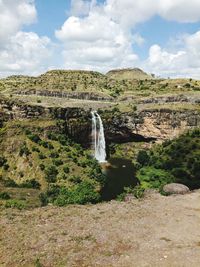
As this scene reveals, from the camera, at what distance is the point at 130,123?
95.4m

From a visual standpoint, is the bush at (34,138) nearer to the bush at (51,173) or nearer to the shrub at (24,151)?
the shrub at (24,151)

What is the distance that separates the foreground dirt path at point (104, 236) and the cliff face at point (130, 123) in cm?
4243

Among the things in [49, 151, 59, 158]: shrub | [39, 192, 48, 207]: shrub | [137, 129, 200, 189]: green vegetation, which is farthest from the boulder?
[49, 151, 59, 158]: shrub

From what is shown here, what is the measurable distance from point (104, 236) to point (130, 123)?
60251 mm

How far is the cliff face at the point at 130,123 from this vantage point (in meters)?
88.1

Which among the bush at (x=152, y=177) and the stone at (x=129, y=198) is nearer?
the stone at (x=129, y=198)

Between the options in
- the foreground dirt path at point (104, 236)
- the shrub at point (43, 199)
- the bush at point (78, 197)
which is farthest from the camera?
the shrub at point (43, 199)

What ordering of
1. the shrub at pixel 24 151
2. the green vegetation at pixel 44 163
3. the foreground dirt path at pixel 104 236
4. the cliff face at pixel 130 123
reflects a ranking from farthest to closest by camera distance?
the cliff face at pixel 130 123, the shrub at pixel 24 151, the green vegetation at pixel 44 163, the foreground dirt path at pixel 104 236

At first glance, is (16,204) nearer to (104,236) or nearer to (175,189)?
(104,236)

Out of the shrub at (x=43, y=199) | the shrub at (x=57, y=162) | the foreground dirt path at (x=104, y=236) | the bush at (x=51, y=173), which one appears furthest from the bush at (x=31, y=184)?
the foreground dirt path at (x=104, y=236)

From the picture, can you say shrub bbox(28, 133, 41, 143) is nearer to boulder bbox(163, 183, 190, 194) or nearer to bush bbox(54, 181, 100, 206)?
bush bbox(54, 181, 100, 206)

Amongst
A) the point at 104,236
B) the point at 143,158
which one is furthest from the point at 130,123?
the point at 104,236

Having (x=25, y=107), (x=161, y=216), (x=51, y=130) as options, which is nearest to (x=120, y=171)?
(x=51, y=130)

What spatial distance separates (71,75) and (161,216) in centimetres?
11570
